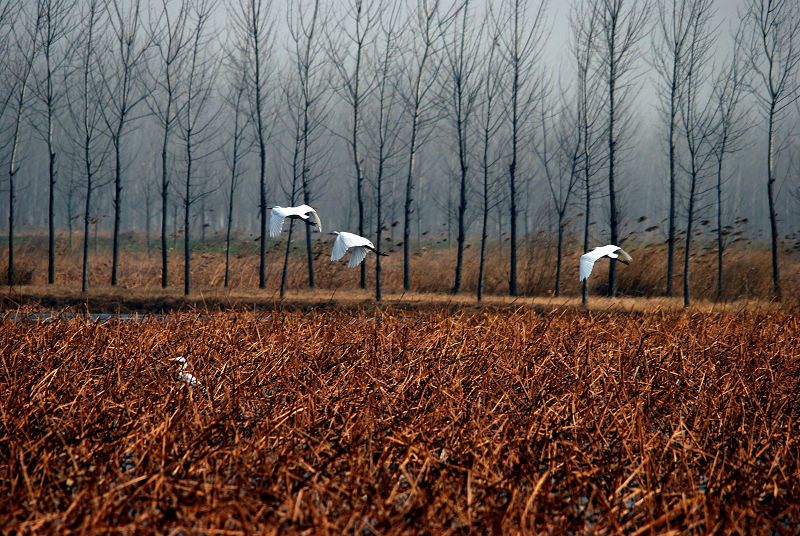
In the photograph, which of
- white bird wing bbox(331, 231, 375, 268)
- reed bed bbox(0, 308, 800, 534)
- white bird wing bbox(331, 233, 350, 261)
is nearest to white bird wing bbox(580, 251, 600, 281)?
reed bed bbox(0, 308, 800, 534)

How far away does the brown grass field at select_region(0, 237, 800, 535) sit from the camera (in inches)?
112

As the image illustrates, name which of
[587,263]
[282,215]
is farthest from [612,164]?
[282,215]

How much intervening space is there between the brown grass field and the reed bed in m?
0.02

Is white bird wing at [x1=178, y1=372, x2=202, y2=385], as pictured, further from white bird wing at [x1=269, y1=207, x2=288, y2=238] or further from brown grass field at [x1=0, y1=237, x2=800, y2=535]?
white bird wing at [x1=269, y1=207, x2=288, y2=238]

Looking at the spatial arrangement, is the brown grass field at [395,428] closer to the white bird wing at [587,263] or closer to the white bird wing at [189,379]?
the white bird wing at [189,379]

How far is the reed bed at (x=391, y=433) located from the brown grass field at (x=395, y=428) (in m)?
0.02

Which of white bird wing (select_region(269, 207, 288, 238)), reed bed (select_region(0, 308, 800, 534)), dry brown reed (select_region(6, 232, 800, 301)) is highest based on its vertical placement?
white bird wing (select_region(269, 207, 288, 238))

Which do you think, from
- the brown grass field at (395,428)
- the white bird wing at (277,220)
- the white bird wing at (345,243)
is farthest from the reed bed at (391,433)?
the white bird wing at (277,220)

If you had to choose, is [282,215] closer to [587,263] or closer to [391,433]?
[587,263]

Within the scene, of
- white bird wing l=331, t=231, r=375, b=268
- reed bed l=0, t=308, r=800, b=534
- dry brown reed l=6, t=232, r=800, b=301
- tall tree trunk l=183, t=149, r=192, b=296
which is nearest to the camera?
reed bed l=0, t=308, r=800, b=534

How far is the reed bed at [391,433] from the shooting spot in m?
2.85

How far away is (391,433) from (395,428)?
0.08 meters

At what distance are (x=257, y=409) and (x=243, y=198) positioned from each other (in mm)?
60751

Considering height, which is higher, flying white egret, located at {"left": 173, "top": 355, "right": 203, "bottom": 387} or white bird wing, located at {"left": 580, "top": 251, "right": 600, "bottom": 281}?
white bird wing, located at {"left": 580, "top": 251, "right": 600, "bottom": 281}
